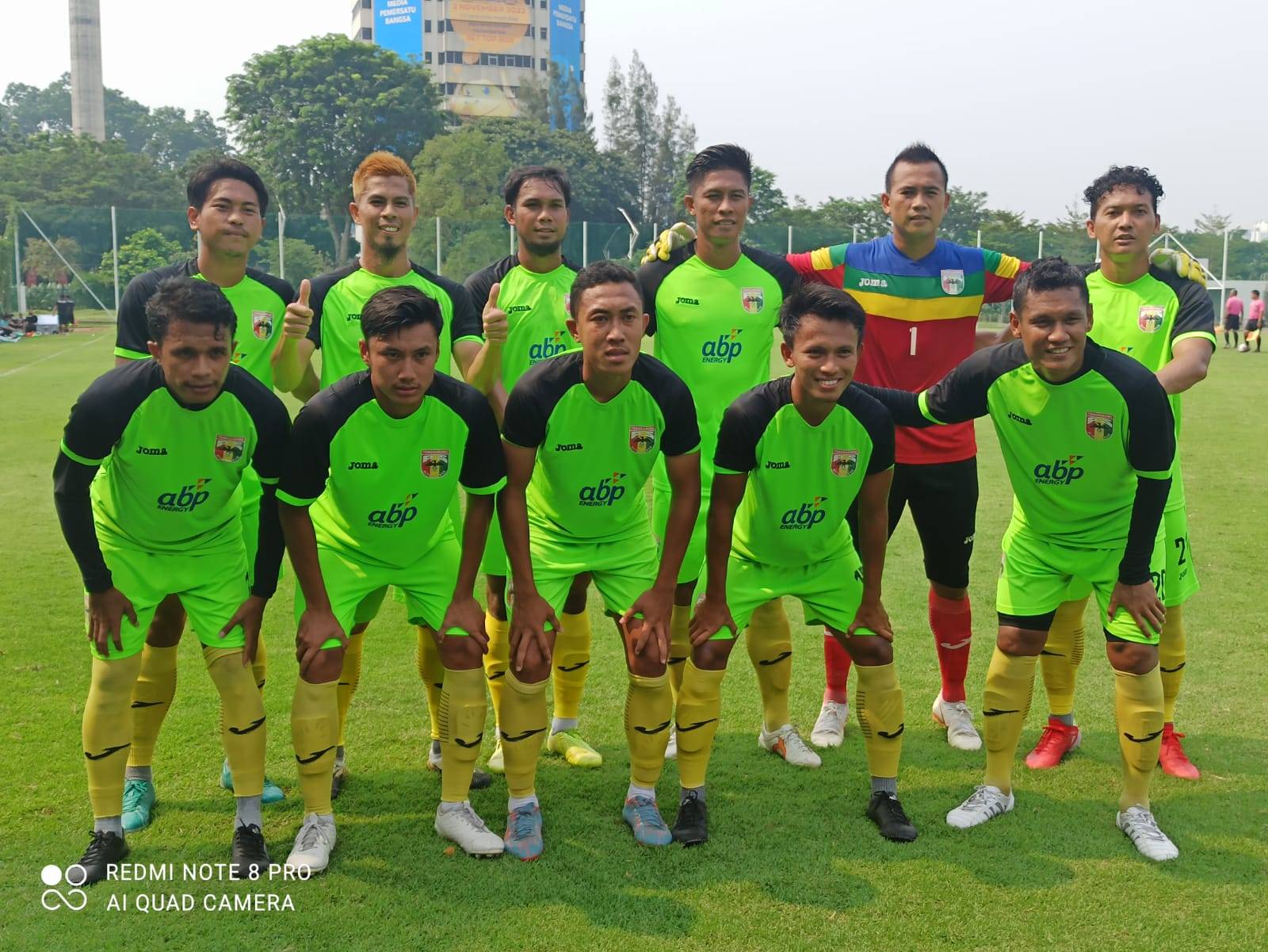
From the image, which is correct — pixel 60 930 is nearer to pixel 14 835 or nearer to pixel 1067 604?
pixel 14 835

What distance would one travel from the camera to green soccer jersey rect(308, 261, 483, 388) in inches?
189

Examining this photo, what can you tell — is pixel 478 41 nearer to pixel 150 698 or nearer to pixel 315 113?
pixel 315 113

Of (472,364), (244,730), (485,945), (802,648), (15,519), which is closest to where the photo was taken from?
(485,945)

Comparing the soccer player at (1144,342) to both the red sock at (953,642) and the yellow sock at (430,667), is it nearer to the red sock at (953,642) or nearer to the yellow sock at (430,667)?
the red sock at (953,642)

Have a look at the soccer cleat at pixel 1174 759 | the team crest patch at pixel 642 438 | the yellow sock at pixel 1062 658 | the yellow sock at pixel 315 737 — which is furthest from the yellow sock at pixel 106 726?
the soccer cleat at pixel 1174 759

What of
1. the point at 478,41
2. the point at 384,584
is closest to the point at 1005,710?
the point at 384,584

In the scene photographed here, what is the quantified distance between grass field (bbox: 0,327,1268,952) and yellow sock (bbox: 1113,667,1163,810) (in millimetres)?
201

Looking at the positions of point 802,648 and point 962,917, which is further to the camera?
point 802,648

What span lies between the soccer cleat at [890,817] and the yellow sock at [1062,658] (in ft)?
3.68

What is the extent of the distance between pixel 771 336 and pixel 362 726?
2.71 meters

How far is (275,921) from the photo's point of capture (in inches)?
139

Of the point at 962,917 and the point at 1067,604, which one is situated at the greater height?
the point at 1067,604

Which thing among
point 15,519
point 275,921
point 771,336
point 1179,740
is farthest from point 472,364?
point 15,519

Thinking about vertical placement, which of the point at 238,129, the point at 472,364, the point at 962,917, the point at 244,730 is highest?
the point at 238,129
